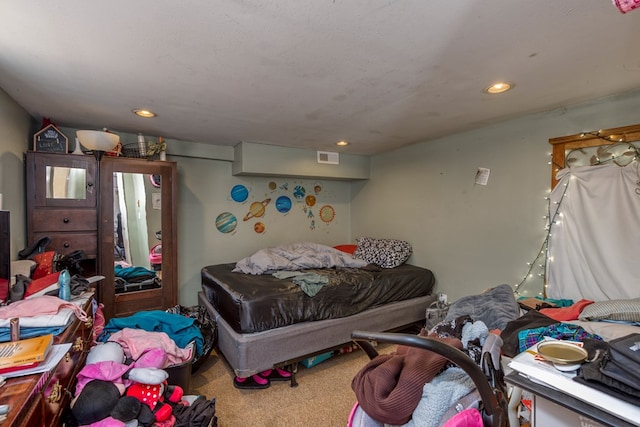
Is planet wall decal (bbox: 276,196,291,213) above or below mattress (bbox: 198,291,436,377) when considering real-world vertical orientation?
above

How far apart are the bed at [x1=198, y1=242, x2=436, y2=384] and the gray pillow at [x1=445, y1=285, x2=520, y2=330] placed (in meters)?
0.86

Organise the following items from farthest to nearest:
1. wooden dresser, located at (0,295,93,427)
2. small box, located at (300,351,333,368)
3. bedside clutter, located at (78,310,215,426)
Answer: small box, located at (300,351,333,368)
bedside clutter, located at (78,310,215,426)
wooden dresser, located at (0,295,93,427)

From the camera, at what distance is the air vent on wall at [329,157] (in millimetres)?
3754

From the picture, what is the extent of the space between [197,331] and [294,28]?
2336mm

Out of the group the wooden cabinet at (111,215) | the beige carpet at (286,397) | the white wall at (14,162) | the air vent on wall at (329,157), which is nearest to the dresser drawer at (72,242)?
the wooden cabinet at (111,215)

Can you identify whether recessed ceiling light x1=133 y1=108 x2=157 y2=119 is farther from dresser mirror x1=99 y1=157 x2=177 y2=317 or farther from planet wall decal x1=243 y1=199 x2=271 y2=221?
planet wall decal x1=243 y1=199 x2=271 y2=221

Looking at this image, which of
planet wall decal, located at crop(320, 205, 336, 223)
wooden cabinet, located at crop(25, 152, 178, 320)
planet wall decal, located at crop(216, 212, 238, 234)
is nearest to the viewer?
wooden cabinet, located at crop(25, 152, 178, 320)

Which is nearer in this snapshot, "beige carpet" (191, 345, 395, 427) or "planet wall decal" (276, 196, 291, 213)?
"beige carpet" (191, 345, 395, 427)

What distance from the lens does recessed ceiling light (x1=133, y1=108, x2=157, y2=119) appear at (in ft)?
7.46

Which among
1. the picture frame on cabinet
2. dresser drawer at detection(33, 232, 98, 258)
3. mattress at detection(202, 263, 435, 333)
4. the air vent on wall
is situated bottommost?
mattress at detection(202, 263, 435, 333)

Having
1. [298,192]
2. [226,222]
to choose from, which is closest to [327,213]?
[298,192]

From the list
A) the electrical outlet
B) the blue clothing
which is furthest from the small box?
the electrical outlet

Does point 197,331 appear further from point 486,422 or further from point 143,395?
point 486,422

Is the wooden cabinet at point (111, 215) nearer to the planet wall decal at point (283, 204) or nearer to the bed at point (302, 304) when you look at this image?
the bed at point (302, 304)
